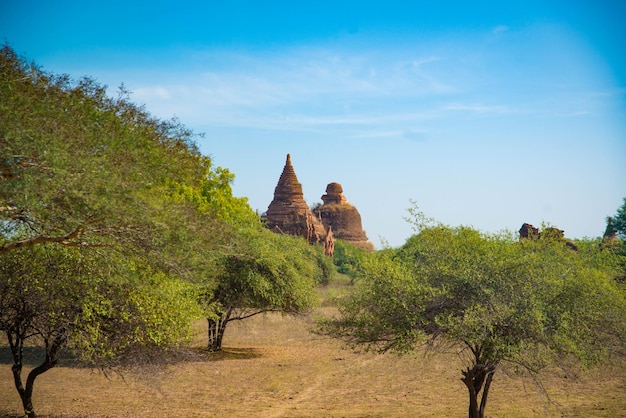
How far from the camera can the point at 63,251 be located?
13.7 m

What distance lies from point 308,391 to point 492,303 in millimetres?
9540

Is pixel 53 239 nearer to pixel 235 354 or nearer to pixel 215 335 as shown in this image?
pixel 235 354

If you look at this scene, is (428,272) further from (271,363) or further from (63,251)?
(271,363)

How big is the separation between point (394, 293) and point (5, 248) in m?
8.19

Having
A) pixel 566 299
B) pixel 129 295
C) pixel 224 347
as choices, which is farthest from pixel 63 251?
pixel 224 347

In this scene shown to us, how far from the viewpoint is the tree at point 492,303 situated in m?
13.7

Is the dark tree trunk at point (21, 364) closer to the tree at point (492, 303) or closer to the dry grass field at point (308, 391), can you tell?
the dry grass field at point (308, 391)

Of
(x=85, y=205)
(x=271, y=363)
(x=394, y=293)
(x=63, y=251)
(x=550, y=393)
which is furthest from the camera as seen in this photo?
(x=271, y=363)

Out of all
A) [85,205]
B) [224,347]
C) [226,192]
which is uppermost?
[226,192]

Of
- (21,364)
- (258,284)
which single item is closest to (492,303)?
(21,364)

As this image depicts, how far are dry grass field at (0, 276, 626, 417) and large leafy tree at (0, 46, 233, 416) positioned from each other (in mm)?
1769

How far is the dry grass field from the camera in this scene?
17.7 meters

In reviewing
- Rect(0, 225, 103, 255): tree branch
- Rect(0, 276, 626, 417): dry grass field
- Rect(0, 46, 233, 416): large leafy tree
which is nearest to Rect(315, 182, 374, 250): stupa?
Rect(0, 276, 626, 417): dry grass field

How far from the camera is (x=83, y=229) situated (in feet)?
37.7
